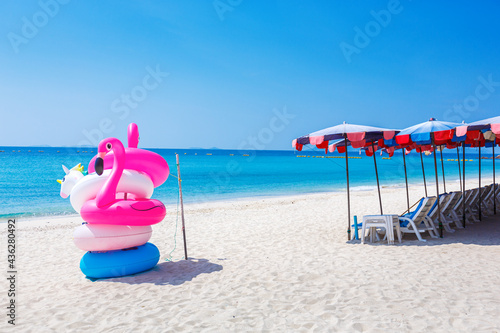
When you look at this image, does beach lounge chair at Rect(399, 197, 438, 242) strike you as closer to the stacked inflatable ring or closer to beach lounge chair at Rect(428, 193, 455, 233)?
beach lounge chair at Rect(428, 193, 455, 233)

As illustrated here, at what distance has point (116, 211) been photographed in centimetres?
462

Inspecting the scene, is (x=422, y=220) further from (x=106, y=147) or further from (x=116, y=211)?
(x=106, y=147)

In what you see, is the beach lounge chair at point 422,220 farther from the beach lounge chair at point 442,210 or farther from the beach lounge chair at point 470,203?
the beach lounge chair at point 470,203

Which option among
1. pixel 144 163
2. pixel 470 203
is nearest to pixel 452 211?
pixel 470 203

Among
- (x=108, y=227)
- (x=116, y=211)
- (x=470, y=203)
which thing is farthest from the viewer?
(x=470, y=203)

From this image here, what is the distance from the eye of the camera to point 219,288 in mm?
4406

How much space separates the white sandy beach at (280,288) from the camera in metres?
3.37

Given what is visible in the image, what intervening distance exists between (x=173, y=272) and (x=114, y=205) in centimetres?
137

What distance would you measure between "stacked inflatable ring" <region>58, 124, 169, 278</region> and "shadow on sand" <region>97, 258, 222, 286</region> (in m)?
0.13

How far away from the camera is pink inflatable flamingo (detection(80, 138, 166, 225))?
15.2 feet

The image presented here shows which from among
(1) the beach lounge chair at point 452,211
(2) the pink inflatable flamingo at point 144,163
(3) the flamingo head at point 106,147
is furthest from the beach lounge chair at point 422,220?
(3) the flamingo head at point 106,147

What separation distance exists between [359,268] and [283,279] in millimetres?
1191

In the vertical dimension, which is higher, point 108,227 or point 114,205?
point 114,205

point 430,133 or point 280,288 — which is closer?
point 280,288
